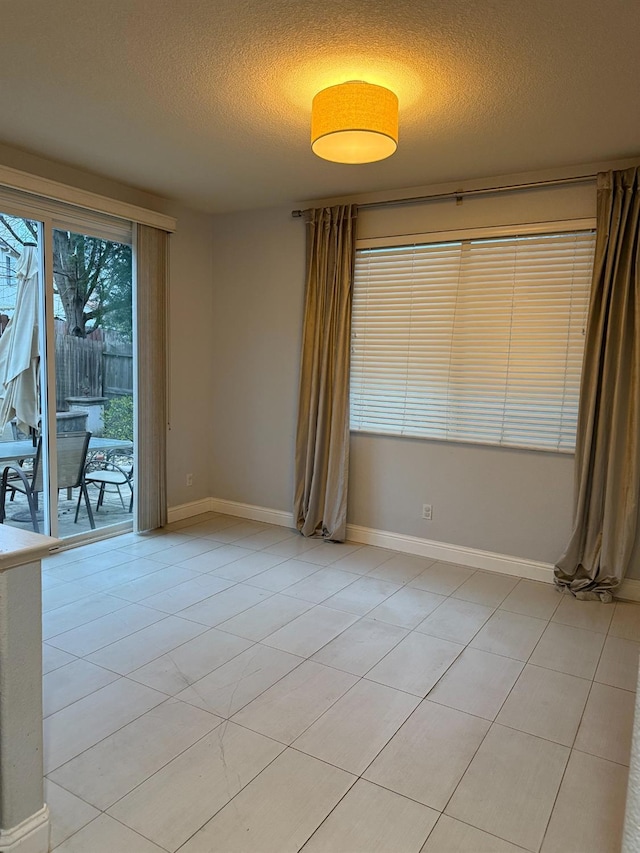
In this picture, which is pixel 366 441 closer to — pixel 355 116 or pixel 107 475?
pixel 107 475

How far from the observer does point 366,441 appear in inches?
172

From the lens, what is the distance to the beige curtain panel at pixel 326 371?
4.27 metres

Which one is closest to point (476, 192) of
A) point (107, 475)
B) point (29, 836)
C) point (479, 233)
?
point (479, 233)

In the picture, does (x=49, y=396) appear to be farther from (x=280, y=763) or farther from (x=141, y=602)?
(x=280, y=763)

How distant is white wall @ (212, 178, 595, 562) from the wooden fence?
0.95 metres

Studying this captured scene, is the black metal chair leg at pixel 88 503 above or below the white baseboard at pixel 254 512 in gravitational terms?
above

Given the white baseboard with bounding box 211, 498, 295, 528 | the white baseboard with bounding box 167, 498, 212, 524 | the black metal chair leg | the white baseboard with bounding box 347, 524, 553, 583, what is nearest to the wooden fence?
the black metal chair leg

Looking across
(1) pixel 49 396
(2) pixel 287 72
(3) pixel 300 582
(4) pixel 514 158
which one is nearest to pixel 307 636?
(3) pixel 300 582

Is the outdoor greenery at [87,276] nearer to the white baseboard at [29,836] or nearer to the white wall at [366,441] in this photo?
the white wall at [366,441]

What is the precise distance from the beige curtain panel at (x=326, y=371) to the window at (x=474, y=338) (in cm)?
13

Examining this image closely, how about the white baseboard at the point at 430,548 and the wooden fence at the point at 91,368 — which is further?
the wooden fence at the point at 91,368

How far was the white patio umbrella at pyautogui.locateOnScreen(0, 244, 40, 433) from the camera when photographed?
3.62 meters

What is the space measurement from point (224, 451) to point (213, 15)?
3.58 m

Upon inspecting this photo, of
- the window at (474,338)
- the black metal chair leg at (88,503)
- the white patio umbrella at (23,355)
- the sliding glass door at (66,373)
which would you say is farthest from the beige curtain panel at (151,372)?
the window at (474,338)
